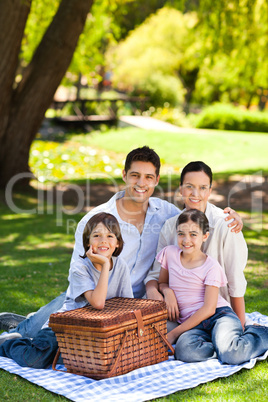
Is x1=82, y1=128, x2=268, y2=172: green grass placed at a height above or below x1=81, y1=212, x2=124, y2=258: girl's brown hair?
above

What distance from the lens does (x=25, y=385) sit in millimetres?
3621

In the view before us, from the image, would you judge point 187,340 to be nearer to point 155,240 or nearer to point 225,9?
point 155,240

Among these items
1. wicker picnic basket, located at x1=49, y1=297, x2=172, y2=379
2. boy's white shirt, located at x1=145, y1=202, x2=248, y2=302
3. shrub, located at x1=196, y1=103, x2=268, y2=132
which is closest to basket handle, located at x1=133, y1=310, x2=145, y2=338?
wicker picnic basket, located at x1=49, y1=297, x2=172, y2=379

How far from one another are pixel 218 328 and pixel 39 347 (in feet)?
4.02

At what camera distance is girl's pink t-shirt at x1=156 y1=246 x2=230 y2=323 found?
13.3 feet

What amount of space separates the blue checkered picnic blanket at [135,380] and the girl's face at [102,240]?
80 centimetres

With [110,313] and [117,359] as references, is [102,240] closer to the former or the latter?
[110,313]

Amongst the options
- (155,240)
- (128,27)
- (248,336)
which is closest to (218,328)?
(248,336)

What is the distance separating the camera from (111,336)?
3566 millimetres

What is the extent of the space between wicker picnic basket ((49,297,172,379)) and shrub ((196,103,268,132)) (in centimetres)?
1954

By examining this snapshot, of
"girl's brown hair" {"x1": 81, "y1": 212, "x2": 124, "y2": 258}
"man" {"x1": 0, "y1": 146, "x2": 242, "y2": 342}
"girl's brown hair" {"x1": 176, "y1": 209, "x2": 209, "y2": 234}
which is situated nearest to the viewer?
"girl's brown hair" {"x1": 81, "y1": 212, "x2": 124, "y2": 258}

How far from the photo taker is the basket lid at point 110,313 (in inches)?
139

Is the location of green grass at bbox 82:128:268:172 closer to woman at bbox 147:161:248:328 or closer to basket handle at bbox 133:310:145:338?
woman at bbox 147:161:248:328

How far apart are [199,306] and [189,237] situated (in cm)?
51
